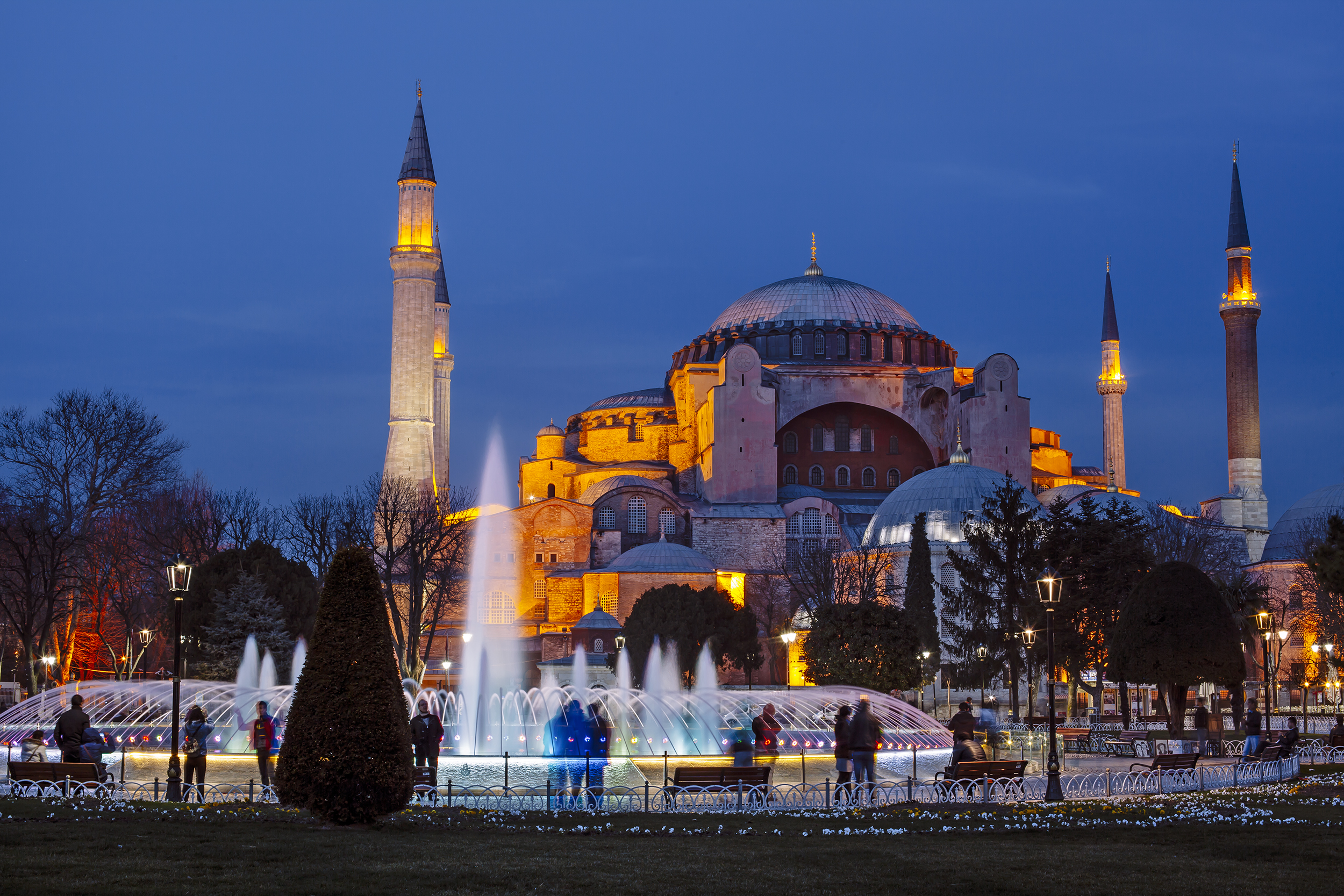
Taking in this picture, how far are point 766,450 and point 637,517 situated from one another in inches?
198

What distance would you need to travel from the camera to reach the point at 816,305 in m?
54.8

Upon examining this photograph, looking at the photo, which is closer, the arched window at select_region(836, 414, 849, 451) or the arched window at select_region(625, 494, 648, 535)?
the arched window at select_region(625, 494, 648, 535)

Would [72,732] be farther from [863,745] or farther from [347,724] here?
[863,745]

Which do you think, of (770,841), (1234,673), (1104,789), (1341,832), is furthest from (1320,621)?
(770,841)

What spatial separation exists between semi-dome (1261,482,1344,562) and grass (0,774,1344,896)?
3929cm

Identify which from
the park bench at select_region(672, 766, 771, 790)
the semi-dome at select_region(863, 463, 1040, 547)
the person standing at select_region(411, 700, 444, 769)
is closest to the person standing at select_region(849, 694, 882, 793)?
the park bench at select_region(672, 766, 771, 790)

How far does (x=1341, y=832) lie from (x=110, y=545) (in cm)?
3070

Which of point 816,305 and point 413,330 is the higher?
point 816,305

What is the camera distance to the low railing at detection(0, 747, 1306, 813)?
35.5 ft

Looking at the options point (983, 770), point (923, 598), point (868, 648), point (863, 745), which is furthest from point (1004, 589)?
point (863, 745)

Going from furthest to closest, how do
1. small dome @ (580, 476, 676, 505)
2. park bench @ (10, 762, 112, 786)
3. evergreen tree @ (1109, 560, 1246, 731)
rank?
small dome @ (580, 476, 676, 505) → evergreen tree @ (1109, 560, 1246, 731) → park bench @ (10, 762, 112, 786)

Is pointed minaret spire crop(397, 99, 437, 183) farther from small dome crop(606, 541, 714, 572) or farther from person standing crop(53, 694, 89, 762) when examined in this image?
person standing crop(53, 694, 89, 762)

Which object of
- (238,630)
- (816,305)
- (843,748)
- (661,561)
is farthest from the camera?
(816,305)

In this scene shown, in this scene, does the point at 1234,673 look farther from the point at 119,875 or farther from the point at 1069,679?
the point at 119,875
